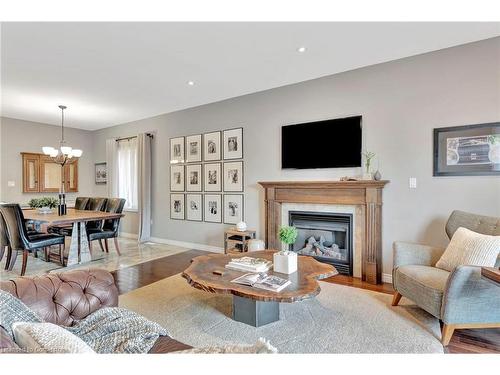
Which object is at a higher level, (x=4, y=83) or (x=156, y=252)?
(x=4, y=83)

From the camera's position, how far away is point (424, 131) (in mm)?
3088

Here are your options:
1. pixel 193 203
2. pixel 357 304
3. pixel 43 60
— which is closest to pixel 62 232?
pixel 193 203

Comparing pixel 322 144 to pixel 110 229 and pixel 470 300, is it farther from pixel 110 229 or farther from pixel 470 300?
pixel 110 229

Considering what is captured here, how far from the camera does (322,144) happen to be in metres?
3.77

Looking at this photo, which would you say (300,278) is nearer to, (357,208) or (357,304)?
(357,304)

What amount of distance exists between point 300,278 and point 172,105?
410 centimetres

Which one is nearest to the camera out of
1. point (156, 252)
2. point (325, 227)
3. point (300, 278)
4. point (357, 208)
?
point (300, 278)

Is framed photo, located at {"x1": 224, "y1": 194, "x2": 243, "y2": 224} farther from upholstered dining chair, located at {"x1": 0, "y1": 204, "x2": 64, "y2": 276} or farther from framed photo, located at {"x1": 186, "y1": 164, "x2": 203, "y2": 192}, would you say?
upholstered dining chair, located at {"x1": 0, "y1": 204, "x2": 64, "y2": 276}

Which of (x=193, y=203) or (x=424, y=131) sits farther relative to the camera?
(x=193, y=203)

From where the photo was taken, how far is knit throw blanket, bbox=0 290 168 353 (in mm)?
1107

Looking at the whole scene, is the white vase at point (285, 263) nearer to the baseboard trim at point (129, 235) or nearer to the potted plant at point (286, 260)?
the potted plant at point (286, 260)

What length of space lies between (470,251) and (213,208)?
365cm

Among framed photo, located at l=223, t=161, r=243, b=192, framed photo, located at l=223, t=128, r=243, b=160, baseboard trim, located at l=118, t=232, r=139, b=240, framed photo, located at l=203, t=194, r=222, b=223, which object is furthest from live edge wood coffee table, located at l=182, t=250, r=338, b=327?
baseboard trim, located at l=118, t=232, r=139, b=240
